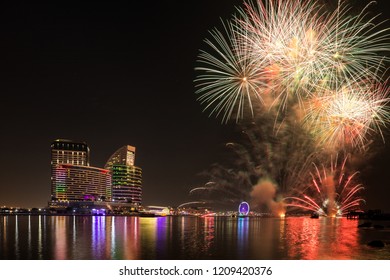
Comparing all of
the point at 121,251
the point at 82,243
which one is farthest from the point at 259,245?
the point at 82,243
